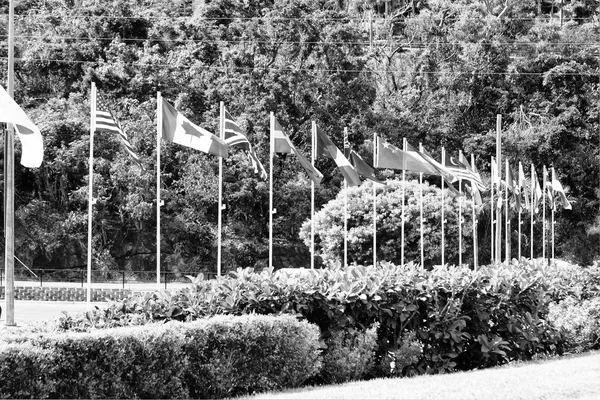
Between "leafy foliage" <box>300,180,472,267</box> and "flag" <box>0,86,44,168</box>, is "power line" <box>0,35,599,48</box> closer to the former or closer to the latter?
"leafy foliage" <box>300,180,472,267</box>

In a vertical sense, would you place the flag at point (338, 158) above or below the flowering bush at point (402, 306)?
above

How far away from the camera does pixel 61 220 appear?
51.4m

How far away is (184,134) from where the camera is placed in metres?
22.6

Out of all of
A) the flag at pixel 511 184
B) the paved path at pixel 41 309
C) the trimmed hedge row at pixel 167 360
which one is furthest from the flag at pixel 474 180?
the trimmed hedge row at pixel 167 360

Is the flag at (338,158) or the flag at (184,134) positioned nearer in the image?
the flag at (184,134)

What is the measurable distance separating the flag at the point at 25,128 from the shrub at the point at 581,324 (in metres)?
9.62

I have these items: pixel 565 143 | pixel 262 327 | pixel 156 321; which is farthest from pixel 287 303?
pixel 565 143

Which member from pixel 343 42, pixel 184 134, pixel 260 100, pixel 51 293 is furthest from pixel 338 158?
pixel 343 42

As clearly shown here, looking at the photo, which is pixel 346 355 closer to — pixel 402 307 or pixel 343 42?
pixel 402 307

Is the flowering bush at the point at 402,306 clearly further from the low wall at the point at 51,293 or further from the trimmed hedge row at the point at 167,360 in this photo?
the low wall at the point at 51,293

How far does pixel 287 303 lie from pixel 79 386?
146 inches

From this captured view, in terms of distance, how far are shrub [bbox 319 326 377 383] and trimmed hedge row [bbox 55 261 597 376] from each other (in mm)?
131

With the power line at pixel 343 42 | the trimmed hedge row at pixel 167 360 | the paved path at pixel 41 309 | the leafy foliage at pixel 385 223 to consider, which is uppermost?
the power line at pixel 343 42

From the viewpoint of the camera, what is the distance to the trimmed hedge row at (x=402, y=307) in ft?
40.9
